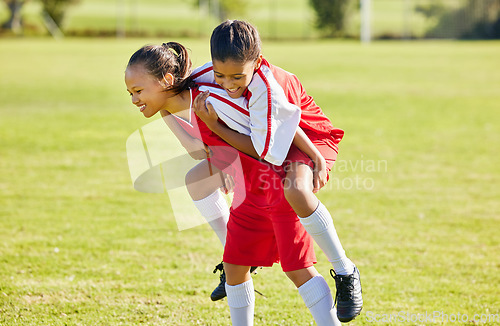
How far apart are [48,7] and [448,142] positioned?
139ft

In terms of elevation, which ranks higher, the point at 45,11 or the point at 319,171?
the point at 319,171

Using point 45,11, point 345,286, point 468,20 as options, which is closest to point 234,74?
point 345,286

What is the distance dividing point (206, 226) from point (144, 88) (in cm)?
288

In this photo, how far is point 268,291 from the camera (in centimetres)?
413

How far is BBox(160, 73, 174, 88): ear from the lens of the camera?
2947 millimetres

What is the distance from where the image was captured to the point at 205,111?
2816 mm

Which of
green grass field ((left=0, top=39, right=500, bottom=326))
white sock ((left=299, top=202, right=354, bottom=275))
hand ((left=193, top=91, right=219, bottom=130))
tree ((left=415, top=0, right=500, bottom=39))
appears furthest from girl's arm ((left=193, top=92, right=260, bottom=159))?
tree ((left=415, top=0, right=500, bottom=39))

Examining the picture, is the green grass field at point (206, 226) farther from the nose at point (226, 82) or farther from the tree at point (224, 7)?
the tree at point (224, 7)

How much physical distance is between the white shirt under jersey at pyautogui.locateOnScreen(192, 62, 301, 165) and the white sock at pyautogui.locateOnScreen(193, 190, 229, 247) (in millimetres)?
848

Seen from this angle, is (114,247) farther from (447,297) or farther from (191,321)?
(447,297)

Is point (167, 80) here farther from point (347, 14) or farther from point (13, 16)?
point (13, 16)

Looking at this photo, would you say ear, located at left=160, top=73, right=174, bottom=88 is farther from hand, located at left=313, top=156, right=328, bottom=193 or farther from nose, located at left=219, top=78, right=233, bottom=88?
hand, located at left=313, top=156, right=328, bottom=193

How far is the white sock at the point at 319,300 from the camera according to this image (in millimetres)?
2881

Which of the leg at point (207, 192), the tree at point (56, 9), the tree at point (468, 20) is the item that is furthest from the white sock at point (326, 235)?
the tree at point (56, 9)
